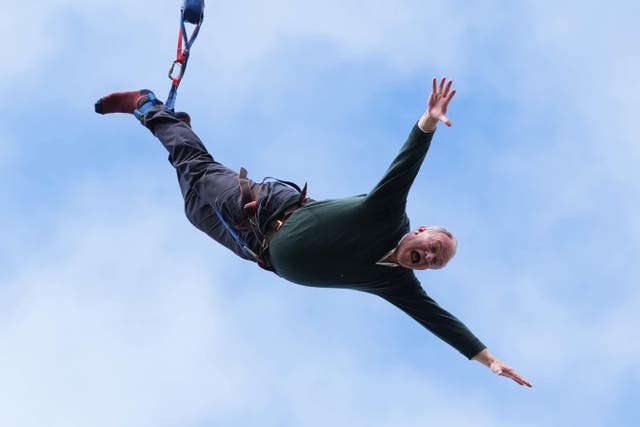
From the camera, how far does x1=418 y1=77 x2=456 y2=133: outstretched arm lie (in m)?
8.95

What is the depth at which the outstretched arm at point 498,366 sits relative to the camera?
1045cm

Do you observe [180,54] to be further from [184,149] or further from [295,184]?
[295,184]

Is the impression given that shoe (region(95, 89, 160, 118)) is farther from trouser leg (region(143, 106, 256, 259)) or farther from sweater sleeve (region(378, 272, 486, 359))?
sweater sleeve (region(378, 272, 486, 359))

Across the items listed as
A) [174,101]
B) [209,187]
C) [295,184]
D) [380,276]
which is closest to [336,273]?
[380,276]

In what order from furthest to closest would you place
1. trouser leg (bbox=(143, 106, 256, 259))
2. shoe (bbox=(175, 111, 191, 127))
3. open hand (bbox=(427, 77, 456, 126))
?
shoe (bbox=(175, 111, 191, 127))
trouser leg (bbox=(143, 106, 256, 259))
open hand (bbox=(427, 77, 456, 126))

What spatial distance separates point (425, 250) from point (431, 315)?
137 cm

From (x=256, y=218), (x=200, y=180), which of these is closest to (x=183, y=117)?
(x=200, y=180)

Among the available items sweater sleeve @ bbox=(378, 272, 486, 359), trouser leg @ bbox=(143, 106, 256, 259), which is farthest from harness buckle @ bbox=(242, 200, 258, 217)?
sweater sleeve @ bbox=(378, 272, 486, 359)

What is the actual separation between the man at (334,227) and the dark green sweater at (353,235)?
0.01 meters

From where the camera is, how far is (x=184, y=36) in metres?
11.3

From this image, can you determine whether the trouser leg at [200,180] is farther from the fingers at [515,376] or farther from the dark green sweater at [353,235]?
the fingers at [515,376]

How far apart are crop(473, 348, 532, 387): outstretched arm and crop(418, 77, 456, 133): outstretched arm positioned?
3.11 meters

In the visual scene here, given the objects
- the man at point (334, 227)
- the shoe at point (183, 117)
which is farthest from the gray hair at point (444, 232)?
the shoe at point (183, 117)

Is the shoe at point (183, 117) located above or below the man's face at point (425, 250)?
above
